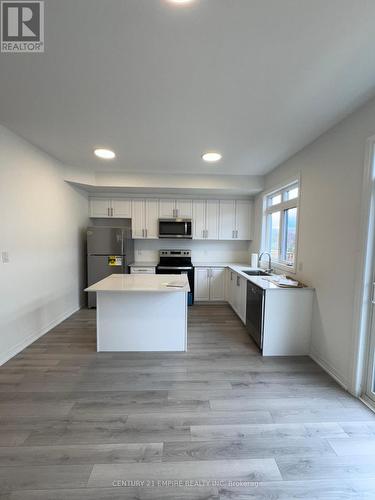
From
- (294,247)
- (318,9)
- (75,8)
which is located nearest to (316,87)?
(318,9)

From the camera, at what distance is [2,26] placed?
140 centimetres

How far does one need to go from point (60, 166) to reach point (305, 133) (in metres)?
3.63

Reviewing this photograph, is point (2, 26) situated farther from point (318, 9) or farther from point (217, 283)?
point (217, 283)

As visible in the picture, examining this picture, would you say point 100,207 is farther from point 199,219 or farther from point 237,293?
point 237,293

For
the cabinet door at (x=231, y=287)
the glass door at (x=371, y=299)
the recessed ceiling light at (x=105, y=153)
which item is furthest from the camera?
the cabinet door at (x=231, y=287)

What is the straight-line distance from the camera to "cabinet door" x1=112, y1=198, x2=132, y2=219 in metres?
4.85

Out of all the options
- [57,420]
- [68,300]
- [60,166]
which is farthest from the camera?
[68,300]

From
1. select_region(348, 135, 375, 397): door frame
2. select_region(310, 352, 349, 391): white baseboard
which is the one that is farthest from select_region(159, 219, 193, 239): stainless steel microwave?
select_region(348, 135, 375, 397): door frame

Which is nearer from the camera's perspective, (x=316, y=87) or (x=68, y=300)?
(x=316, y=87)

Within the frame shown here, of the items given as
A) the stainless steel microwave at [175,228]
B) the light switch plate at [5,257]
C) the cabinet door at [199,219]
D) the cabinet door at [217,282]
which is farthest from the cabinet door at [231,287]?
the light switch plate at [5,257]

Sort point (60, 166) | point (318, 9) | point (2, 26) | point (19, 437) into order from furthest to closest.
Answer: point (60, 166)
point (19, 437)
point (2, 26)
point (318, 9)

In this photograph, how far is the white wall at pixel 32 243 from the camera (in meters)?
2.60

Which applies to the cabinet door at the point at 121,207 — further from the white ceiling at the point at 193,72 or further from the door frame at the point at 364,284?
the door frame at the point at 364,284

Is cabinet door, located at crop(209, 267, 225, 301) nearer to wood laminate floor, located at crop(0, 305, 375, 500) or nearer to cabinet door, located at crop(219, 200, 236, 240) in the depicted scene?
cabinet door, located at crop(219, 200, 236, 240)
